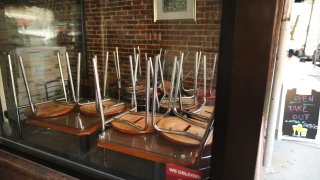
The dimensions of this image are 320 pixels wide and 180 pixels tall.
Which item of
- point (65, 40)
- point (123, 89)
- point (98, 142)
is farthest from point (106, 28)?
point (98, 142)

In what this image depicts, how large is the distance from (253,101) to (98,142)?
69 centimetres

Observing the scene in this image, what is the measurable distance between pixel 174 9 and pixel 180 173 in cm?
149

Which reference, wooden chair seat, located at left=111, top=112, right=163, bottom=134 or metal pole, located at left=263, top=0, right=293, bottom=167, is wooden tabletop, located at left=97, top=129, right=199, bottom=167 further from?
metal pole, located at left=263, top=0, right=293, bottom=167

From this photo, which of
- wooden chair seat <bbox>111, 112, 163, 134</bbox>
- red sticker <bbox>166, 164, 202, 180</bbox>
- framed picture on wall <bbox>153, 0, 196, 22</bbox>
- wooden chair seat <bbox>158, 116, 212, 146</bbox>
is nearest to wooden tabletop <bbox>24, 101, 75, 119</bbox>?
wooden chair seat <bbox>111, 112, 163, 134</bbox>

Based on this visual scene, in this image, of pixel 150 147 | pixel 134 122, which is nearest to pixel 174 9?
pixel 134 122

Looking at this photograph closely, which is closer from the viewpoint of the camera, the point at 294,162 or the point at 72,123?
the point at 72,123

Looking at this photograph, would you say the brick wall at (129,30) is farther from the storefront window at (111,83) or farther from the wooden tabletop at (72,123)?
the wooden tabletop at (72,123)

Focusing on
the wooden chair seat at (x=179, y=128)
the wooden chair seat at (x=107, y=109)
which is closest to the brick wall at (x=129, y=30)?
the wooden chair seat at (x=107, y=109)

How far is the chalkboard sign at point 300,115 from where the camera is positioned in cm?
241

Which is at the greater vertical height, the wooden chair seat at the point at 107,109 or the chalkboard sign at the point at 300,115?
the wooden chair seat at the point at 107,109

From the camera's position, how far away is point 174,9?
1.87 metres

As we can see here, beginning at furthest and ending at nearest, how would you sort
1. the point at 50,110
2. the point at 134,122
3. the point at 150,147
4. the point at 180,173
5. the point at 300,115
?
the point at 300,115 < the point at 50,110 < the point at 134,122 < the point at 150,147 < the point at 180,173

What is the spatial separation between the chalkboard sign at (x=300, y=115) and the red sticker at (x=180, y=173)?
7.21 feet

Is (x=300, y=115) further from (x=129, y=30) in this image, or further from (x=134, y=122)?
(x=134, y=122)
